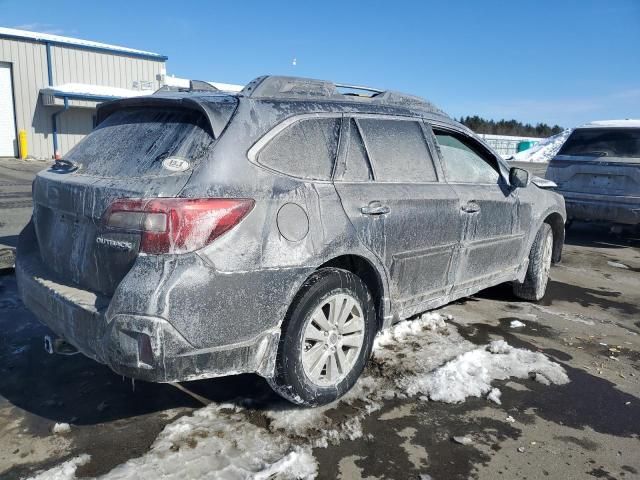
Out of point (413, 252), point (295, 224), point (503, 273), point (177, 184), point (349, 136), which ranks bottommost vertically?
point (503, 273)

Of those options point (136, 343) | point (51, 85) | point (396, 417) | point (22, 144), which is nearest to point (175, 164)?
point (136, 343)

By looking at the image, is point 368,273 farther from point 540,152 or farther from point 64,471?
point 540,152

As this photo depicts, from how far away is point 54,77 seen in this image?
2444 centimetres

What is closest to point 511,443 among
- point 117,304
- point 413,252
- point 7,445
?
point 413,252

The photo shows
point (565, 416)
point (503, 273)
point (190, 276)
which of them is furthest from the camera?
point (503, 273)

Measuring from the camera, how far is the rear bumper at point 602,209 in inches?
313

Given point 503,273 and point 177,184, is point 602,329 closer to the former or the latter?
point 503,273

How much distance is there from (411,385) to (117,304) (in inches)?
75.7

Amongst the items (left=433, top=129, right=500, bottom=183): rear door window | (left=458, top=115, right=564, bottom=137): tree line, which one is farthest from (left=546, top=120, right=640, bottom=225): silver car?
(left=458, top=115, right=564, bottom=137): tree line

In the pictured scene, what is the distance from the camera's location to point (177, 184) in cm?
255

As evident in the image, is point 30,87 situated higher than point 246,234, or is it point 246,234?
point 30,87

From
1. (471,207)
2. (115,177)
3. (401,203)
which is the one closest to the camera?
(115,177)

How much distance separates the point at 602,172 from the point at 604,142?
0.56 meters

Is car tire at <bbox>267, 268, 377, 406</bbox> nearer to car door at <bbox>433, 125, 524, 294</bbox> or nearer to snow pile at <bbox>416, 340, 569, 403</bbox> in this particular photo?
snow pile at <bbox>416, 340, 569, 403</bbox>
